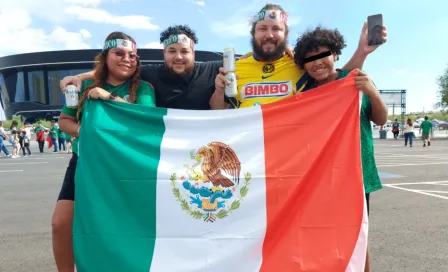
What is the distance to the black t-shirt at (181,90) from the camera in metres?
2.98

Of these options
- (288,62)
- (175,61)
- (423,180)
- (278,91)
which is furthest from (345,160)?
(423,180)

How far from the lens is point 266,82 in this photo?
9.57 feet

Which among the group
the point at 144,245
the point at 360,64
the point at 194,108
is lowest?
the point at 144,245

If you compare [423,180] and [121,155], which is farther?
[423,180]

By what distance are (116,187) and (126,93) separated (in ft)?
2.68

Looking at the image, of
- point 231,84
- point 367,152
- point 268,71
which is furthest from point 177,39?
point 367,152

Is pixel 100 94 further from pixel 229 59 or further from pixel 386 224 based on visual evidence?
pixel 386 224

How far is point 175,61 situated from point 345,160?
5.33 feet

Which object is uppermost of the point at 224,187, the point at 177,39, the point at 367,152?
the point at 177,39

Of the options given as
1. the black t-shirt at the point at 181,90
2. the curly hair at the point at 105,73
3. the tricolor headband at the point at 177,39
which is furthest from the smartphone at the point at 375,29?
the curly hair at the point at 105,73

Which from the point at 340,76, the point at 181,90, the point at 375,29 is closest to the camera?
the point at 375,29

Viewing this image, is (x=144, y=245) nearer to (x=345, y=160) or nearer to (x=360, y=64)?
(x=345, y=160)

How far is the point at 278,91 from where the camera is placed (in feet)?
9.52

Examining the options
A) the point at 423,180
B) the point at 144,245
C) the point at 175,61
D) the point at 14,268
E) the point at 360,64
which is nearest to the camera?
the point at 144,245
